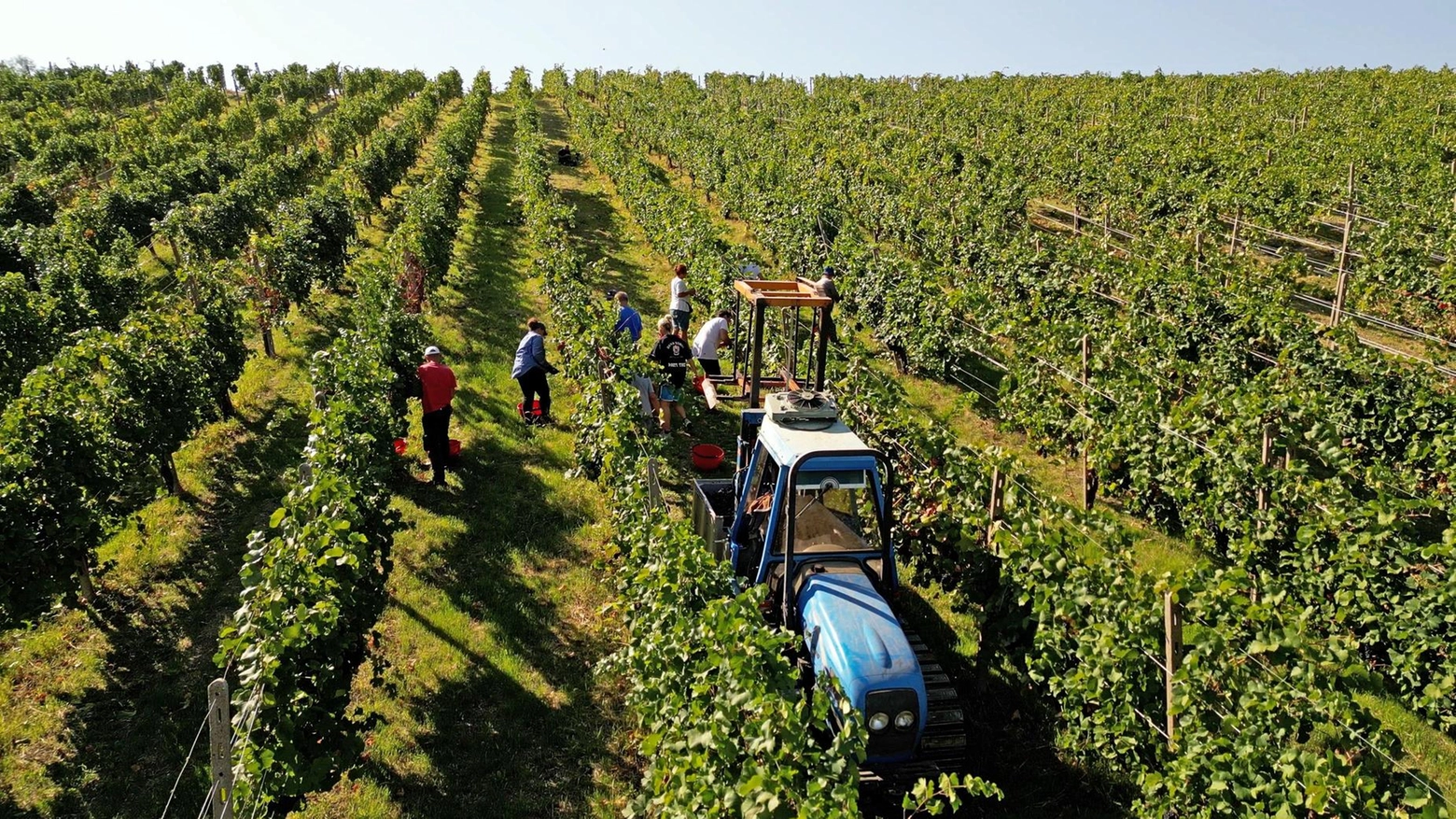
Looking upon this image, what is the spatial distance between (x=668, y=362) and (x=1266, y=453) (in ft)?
20.9

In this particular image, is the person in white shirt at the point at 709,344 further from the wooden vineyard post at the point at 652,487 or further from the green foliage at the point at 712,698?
the wooden vineyard post at the point at 652,487

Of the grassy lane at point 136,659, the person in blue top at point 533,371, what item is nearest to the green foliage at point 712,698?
the grassy lane at point 136,659

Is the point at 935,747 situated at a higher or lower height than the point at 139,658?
higher

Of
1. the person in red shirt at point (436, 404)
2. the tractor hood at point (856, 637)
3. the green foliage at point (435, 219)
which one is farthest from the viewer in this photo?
the green foliage at point (435, 219)

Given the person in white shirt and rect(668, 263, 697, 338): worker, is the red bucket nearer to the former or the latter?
the person in white shirt

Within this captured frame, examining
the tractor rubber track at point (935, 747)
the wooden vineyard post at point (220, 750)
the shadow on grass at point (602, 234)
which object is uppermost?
the shadow on grass at point (602, 234)

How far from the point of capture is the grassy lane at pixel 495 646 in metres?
5.47

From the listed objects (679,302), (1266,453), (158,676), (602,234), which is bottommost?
(158,676)

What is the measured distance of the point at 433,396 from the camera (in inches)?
348

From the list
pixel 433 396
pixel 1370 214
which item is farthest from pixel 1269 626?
pixel 1370 214

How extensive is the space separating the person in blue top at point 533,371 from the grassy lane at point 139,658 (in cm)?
278

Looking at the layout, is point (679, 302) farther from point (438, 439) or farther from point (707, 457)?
point (438, 439)

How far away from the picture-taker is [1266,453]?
743cm

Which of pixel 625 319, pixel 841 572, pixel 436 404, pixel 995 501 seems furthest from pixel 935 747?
→ pixel 625 319
